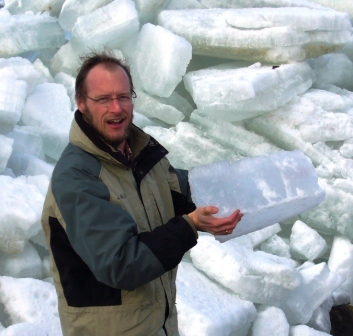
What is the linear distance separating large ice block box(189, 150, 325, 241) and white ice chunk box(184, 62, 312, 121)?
1.83m

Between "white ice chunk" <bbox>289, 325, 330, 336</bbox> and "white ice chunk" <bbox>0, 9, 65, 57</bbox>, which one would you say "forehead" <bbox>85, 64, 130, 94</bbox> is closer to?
"white ice chunk" <bbox>289, 325, 330, 336</bbox>

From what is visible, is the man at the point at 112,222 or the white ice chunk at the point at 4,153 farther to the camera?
the white ice chunk at the point at 4,153

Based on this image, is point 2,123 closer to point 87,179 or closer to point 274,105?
point 274,105

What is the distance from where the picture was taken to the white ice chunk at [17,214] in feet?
8.52

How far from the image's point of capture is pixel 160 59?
3906 mm

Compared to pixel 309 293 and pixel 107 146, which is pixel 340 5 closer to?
pixel 309 293

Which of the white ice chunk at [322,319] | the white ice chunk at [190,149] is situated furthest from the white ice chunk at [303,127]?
the white ice chunk at [322,319]

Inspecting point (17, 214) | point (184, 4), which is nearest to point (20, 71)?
point (17, 214)

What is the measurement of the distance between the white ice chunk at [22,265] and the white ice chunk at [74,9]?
8.03ft

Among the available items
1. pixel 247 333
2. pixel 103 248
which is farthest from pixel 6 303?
pixel 103 248

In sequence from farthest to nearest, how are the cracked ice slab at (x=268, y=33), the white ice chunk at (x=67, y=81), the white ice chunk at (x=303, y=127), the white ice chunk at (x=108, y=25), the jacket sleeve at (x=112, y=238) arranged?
the white ice chunk at (x=67, y=81), the white ice chunk at (x=108, y=25), the cracked ice slab at (x=268, y=33), the white ice chunk at (x=303, y=127), the jacket sleeve at (x=112, y=238)

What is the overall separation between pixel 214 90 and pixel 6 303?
6.49ft

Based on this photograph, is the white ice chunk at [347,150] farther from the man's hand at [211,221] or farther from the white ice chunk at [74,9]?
the man's hand at [211,221]

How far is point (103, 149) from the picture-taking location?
1313 millimetres
